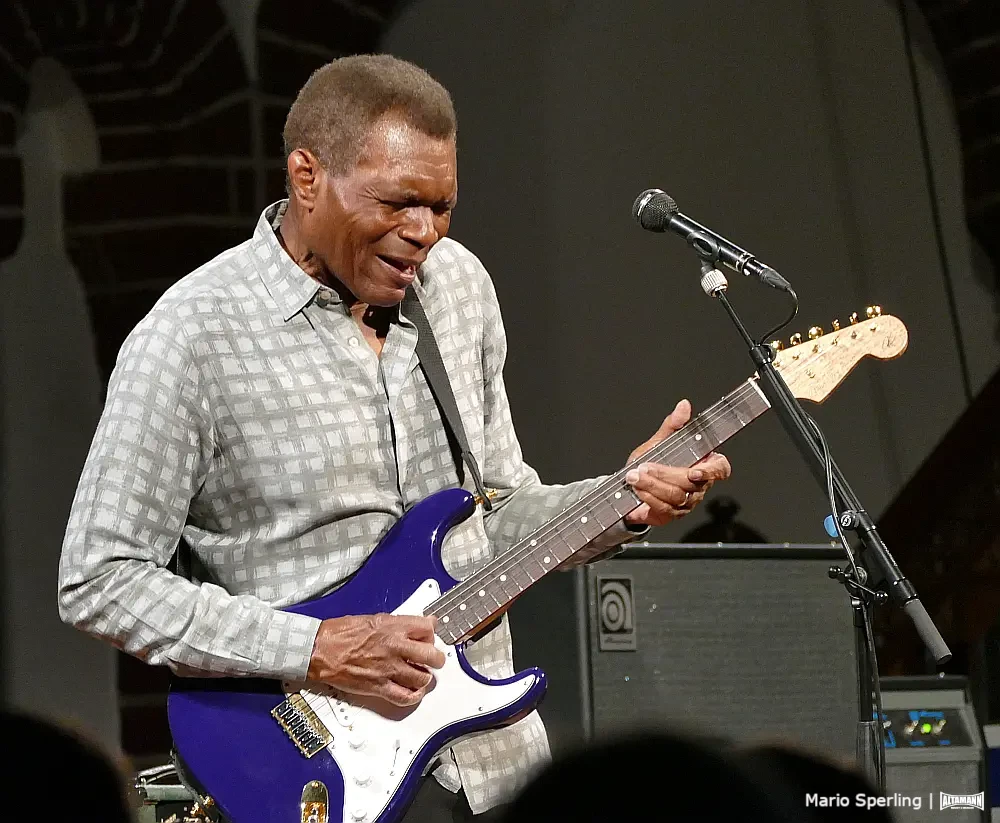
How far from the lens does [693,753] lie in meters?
0.92

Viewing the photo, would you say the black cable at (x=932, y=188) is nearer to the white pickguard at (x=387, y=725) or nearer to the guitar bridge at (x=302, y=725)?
the white pickguard at (x=387, y=725)

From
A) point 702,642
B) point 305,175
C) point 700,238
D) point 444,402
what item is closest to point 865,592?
point 700,238

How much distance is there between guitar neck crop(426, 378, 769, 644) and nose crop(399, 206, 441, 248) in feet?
1.67

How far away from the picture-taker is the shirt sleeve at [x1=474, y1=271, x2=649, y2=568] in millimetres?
2402

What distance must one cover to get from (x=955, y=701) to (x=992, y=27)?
227 centimetres

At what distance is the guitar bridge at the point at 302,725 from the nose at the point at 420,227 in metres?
0.73

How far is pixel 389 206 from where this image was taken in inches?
87.2

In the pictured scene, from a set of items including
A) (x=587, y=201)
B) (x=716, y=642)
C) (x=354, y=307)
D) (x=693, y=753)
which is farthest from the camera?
(x=587, y=201)

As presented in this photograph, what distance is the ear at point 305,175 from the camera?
2279 millimetres

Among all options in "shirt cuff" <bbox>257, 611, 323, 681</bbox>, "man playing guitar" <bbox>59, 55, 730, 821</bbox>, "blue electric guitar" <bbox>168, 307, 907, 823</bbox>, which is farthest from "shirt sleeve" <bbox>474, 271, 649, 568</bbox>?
"shirt cuff" <bbox>257, 611, 323, 681</bbox>

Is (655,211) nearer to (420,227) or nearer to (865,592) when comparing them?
(420,227)

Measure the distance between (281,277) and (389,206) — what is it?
0.23 m

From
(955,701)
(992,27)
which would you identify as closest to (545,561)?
(955,701)

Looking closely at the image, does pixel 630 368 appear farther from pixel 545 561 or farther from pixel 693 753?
pixel 693 753
